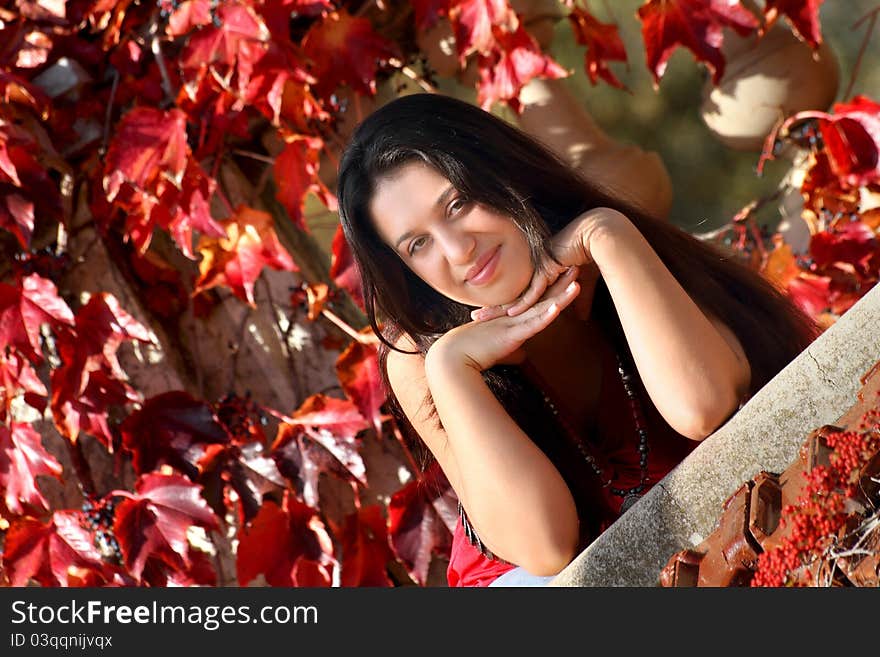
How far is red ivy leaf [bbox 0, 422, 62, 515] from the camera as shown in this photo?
1.64 metres

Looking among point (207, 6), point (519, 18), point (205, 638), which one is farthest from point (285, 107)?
point (205, 638)

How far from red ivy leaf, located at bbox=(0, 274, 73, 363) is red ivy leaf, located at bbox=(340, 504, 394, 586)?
1.87 feet

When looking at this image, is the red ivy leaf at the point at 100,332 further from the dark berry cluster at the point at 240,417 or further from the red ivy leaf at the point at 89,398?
the dark berry cluster at the point at 240,417

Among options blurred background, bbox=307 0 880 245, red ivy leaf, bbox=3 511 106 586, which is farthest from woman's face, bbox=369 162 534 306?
blurred background, bbox=307 0 880 245

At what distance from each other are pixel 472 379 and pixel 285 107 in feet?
2.91

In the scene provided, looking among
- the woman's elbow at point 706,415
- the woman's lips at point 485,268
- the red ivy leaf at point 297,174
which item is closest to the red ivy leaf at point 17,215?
the red ivy leaf at point 297,174

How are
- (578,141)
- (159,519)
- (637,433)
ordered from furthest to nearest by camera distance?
(578,141) → (159,519) → (637,433)

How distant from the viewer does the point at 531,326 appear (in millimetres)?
Result: 996

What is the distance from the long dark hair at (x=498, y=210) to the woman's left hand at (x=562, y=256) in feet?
0.04

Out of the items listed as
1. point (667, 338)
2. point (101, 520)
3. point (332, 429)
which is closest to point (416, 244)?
point (667, 338)

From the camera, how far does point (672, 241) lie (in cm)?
116

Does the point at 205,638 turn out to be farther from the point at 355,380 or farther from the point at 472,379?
the point at 355,380

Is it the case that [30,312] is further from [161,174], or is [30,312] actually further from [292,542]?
[292,542]

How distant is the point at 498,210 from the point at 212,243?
2.76ft
